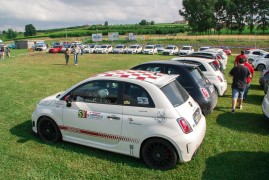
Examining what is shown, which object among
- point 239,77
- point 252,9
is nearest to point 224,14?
point 252,9

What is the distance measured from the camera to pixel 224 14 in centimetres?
8206

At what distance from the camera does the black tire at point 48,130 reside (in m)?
5.96

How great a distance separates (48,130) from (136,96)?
2.29m

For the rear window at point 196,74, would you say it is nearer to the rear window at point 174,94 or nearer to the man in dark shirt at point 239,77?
the man in dark shirt at point 239,77

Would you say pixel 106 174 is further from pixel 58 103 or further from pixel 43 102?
pixel 43 102

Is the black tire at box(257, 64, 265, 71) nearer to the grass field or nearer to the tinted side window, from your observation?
the grass field

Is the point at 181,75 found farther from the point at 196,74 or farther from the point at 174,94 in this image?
the point at 174,94

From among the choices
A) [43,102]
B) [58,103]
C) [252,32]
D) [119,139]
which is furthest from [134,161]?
[252,32]

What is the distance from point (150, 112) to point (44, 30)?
14537 centimetres

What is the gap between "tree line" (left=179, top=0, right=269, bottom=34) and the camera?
74.6 m

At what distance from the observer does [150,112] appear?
16.1 ft

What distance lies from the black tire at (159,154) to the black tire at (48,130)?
2043 millimetres

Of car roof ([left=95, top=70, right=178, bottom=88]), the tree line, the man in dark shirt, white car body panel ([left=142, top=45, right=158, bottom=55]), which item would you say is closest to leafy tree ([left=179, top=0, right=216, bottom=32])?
the tree line

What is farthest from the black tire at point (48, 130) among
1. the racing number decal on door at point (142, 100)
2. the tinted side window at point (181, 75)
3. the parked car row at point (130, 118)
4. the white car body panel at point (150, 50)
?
the white car body panel at point (150, 50)
